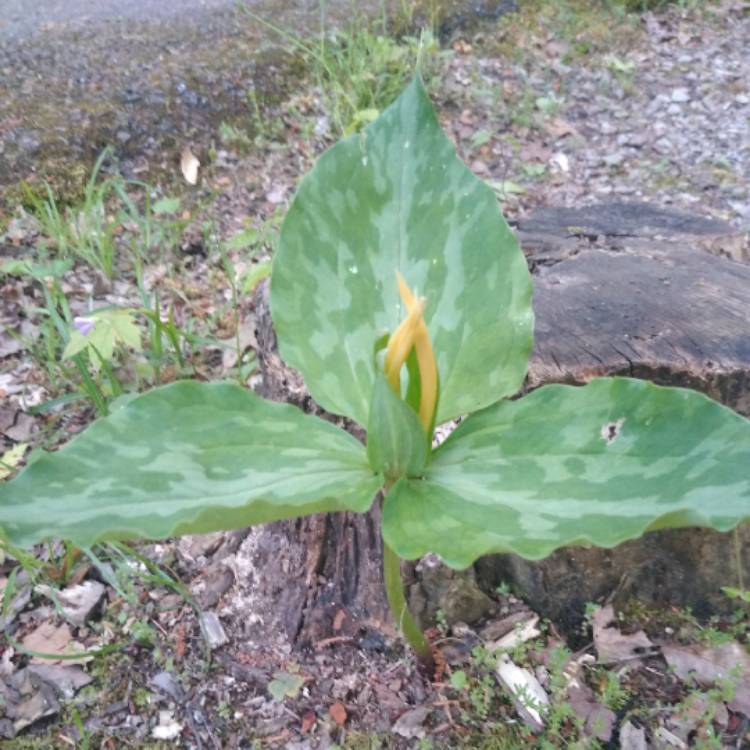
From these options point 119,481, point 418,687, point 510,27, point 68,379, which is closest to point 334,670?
point 418,687

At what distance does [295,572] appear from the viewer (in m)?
1.51

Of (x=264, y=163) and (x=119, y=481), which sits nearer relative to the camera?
(x=119, y=481)

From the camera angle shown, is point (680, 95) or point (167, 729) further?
point (680, 95)

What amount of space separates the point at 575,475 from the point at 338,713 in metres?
0.71

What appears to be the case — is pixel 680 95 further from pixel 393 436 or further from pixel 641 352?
pixel 393 436

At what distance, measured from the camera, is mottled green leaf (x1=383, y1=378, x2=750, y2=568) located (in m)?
0.85

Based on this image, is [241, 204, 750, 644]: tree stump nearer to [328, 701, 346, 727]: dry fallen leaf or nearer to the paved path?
[328, 701, 346, 727]: dry fallen leaf

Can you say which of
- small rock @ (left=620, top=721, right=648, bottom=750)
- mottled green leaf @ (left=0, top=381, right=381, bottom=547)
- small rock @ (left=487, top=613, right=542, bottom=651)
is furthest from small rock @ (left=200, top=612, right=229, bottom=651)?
small rock @ (left=620, top=721, right=648, bottom=750)

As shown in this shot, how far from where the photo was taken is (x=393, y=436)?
97cm

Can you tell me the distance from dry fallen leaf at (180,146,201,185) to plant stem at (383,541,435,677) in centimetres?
186

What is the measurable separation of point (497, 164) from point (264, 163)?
958 mm

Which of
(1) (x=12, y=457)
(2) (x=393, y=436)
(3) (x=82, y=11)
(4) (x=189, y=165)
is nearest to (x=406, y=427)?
(2) (x=393, y=436)

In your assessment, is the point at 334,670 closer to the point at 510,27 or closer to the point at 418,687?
the point at 418,687

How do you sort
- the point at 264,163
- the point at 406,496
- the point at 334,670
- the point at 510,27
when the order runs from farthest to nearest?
the point at 510,27 < the point at 264,163 < the point at 334,670 < the point at 406,496
